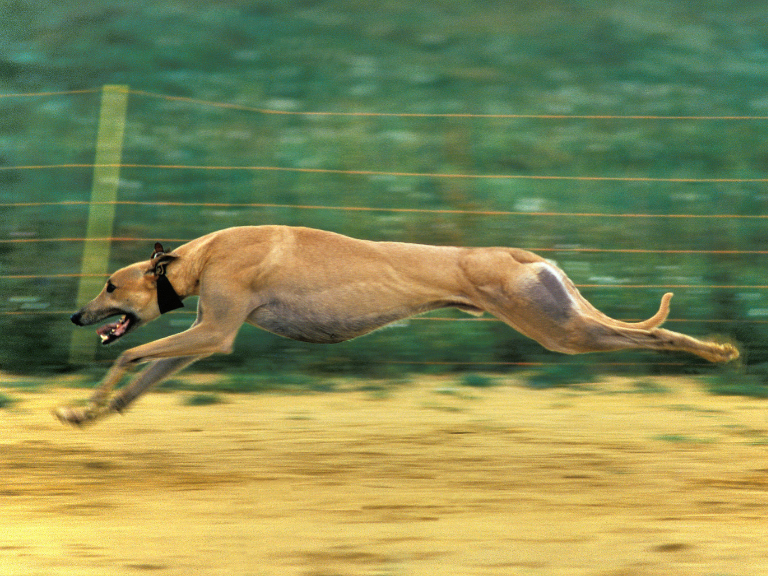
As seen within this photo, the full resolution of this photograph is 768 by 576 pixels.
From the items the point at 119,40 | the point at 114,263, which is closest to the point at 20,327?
the point at 114,263

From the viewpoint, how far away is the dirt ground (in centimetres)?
352

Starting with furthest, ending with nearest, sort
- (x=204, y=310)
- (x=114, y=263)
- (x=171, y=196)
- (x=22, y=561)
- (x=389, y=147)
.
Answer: (x=389, y=147)
(x=171, y=196)
(x=114, y=263)
(x=204, y=310)
(x=22, y=561)

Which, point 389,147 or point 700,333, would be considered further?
point 389,147

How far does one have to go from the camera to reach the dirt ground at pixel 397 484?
352 cm

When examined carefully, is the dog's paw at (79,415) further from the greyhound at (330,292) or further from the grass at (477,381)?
the grass at (477,381)

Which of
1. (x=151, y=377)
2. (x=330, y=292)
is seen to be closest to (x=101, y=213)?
(x=151, y=377)

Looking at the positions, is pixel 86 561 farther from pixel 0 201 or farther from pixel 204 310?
pixel 0 201

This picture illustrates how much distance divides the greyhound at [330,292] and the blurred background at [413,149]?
1.58m

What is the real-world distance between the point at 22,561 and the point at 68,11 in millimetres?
12275

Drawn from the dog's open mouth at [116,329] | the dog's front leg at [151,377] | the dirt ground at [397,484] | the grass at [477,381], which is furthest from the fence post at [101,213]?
the grass at [477,381]

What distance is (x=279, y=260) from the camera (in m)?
4.91

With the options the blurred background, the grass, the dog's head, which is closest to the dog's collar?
the dog's head

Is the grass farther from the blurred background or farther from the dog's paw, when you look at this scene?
the dog's paw

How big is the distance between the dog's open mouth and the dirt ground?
0.57 m
